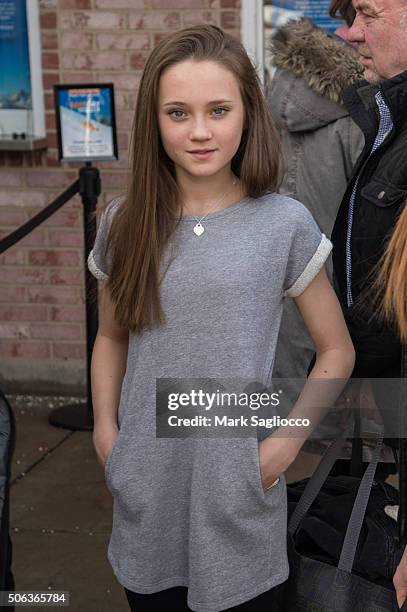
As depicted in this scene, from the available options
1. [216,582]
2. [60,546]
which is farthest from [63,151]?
[216,582]

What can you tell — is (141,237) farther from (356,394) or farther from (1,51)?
(1,51)

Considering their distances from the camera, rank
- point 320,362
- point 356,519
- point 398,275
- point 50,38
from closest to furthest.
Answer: point 398,275, point 356,519, point 320,362, point 50,38

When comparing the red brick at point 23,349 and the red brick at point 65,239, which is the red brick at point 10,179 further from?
the red brick at point 23,349

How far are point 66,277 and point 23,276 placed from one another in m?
0.23

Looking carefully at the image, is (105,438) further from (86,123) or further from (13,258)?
(13,258)

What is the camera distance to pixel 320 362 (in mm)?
2252

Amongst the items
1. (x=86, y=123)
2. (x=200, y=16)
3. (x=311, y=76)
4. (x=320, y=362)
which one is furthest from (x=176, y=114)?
(x=200, y=16)

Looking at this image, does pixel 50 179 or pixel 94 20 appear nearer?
pixel 94 20

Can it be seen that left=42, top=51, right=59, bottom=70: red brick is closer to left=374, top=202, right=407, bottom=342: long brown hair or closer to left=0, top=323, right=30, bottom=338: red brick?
left=0, top=323, right=30, bottom=338: red brick

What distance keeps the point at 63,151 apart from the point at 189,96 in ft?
9.20

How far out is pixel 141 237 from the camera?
7.43ft

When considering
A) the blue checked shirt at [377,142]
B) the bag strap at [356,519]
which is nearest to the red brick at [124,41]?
the blue checked shirt at [377,142]

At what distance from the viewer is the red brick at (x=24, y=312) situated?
5.55 m

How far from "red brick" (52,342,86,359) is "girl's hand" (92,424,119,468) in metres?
3.19
